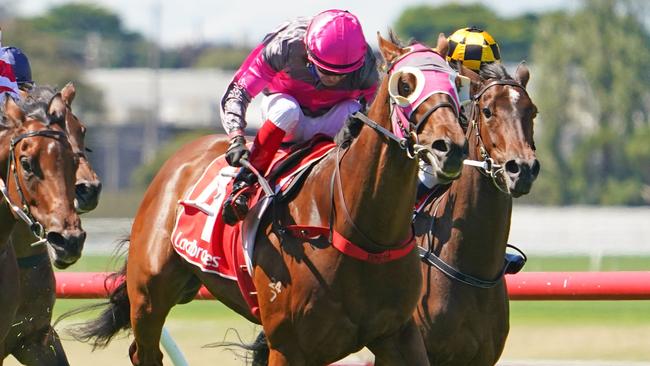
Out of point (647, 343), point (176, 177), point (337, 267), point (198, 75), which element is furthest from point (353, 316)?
point (198, 75)

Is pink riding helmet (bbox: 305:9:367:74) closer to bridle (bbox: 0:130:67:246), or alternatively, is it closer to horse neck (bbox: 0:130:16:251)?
bridle (bbox: 0:130:67:246)

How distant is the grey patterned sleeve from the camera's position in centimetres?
649

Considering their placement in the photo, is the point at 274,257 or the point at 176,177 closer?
the point at 274,257

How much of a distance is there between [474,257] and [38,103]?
210cm

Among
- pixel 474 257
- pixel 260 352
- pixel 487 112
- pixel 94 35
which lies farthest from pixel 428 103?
pixel 94 35

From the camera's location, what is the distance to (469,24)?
116m

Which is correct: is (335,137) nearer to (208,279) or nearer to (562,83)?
(208,279)

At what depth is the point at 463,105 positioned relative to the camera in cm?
639

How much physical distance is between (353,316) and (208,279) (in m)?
1.23

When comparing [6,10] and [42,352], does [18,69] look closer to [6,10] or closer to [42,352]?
[42,352]

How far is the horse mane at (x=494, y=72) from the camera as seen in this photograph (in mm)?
6324

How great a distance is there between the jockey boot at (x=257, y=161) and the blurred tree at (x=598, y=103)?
4869 centimetres

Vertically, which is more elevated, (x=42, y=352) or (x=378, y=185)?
(x=378, y=185)

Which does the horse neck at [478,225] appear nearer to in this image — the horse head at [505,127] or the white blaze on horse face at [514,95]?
the horse head at [505,127]
